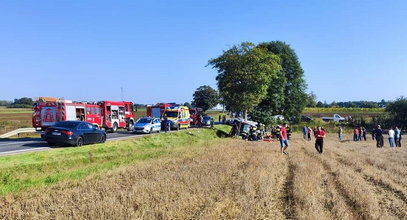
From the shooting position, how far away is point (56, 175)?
1361 cm

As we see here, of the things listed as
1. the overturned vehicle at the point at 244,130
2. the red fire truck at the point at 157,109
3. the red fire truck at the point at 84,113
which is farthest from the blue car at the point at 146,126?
the overturned vehicle at the point at 244,130

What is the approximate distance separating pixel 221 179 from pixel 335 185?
11.6 feet

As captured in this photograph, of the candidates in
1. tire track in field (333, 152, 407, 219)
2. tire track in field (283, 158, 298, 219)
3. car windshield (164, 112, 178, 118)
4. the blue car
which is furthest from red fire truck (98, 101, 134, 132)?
tire track in field (333, 152, 407, 219)

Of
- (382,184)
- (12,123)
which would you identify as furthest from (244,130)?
(12,123)

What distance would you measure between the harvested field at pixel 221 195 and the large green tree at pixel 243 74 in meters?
24.7

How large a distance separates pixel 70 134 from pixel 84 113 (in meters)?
9.17

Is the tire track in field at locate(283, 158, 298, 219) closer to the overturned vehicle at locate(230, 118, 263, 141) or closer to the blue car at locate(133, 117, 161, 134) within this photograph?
the blue car at locate(133, 117, 161, 134)

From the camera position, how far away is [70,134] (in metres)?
18.4

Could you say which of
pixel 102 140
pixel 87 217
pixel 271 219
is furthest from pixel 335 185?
pixel 102 140

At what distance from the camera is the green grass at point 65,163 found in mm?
12500

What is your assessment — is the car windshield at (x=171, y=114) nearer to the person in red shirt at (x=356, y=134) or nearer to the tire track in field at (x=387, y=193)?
the person in red shirt at (x=356, y=134)

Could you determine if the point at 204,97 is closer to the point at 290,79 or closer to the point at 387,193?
the point at 290,79

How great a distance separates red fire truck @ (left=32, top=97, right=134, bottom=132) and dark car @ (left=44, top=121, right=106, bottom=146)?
5583 millimetres

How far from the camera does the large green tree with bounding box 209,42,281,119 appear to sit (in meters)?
37.9
